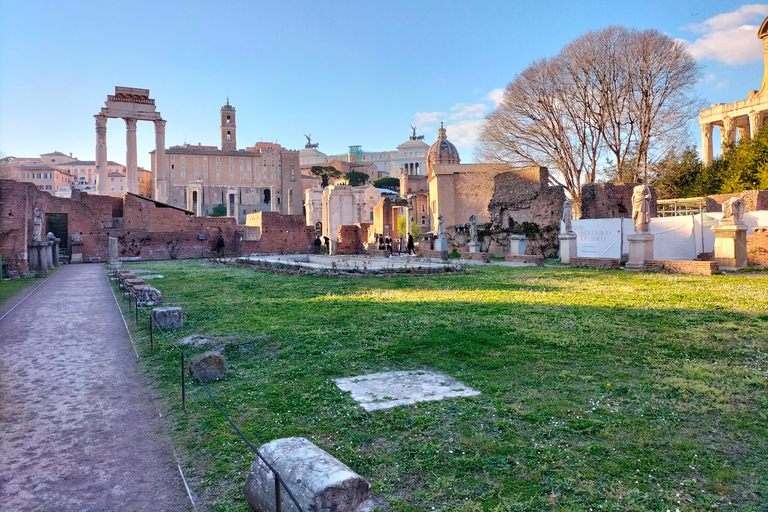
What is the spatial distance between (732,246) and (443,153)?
47850 millimetres

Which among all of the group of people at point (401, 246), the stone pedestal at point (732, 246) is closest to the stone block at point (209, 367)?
the stone pedestal at point (732, 246)

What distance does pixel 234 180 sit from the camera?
98.1 metres

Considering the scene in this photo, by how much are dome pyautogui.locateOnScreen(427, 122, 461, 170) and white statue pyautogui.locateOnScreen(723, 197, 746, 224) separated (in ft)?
153

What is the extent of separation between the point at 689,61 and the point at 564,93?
18.9ft

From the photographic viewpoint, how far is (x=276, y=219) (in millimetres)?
33344

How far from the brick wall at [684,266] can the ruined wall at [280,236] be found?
22779mm

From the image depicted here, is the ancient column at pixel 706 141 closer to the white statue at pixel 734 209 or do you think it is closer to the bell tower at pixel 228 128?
the white statue at pixel 734 209

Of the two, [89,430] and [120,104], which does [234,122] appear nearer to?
[120,104]

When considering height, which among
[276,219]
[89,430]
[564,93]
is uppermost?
[564,93]

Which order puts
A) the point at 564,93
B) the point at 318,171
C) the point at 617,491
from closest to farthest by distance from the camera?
the point at 617,491
the point at 564,93
the point at 318,171

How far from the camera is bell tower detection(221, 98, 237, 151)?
351ft

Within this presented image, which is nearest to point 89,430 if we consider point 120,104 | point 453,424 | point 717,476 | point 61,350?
point 453,424

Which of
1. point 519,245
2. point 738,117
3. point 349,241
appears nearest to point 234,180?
point 349,241

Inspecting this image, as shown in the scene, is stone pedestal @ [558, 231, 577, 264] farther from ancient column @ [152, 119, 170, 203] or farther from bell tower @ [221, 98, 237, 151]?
bell tower @ [221, 98, 237, 151]
